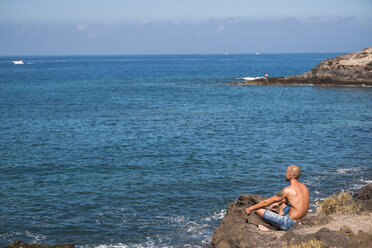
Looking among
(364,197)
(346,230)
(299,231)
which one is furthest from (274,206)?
(364,197)

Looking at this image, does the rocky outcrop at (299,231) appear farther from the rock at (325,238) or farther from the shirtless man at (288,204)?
the shirtless man at (288,204)

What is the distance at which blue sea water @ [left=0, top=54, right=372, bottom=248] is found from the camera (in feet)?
56.9

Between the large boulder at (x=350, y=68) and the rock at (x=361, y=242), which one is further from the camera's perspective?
the large boulder at (x=350, y=68)

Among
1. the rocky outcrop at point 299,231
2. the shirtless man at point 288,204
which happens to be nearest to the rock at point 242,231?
the rocky outcrop at point 299,231

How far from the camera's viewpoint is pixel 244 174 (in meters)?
24.0

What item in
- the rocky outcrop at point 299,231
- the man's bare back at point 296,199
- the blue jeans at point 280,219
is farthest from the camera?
the blue jeans at point 280,219

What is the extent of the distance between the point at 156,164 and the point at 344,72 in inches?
2342

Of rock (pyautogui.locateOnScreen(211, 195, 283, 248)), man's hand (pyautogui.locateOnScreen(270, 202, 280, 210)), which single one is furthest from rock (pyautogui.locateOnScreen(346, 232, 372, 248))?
man's hand (pyautogui.locateOnScreen(270, 202, 280, 210))

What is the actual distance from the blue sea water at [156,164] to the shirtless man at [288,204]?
399 centimetres

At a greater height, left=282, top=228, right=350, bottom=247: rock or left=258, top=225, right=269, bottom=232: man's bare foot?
left=282, top=228, right=350, bottom=247: rock

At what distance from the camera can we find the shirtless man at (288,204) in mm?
11977

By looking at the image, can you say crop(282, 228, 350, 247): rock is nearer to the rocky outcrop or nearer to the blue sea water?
the rocky outcrop

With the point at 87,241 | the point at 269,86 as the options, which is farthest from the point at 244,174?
the point at 269,86

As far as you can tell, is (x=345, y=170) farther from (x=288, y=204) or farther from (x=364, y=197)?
(x=288, y=204)
